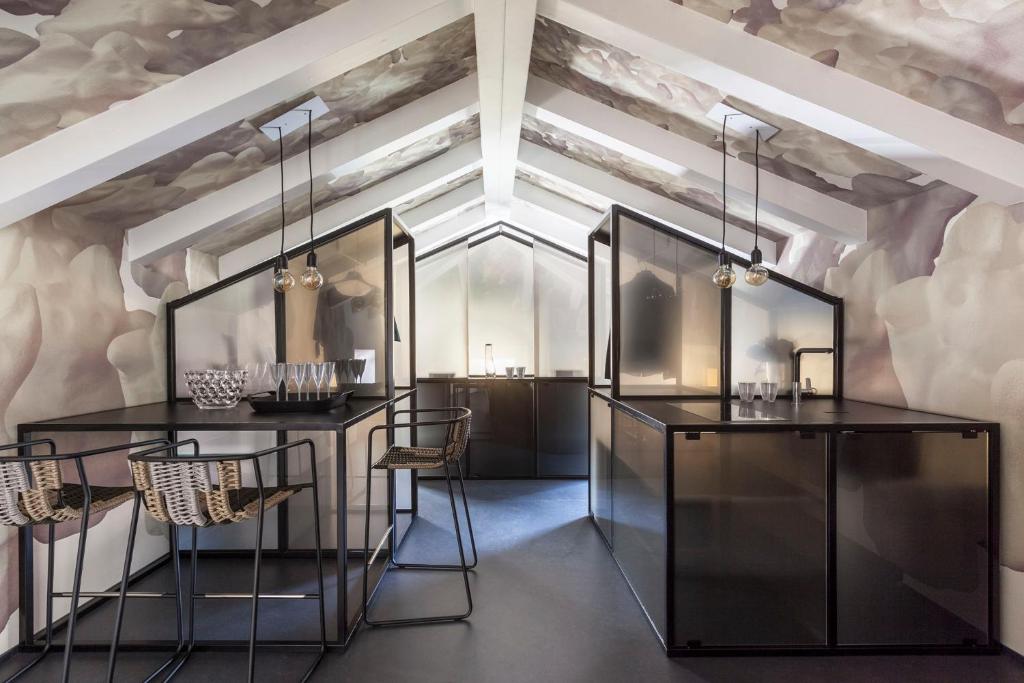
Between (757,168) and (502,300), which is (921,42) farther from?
(502,300)

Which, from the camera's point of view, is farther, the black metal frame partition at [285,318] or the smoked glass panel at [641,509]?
the black metal frame partition at [285,318]

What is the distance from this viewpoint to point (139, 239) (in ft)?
12.3

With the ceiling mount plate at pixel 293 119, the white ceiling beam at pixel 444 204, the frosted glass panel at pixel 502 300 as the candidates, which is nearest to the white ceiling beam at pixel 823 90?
the ceiling mount plate at pixel 293 119

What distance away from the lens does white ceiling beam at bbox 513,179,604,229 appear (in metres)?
6.20

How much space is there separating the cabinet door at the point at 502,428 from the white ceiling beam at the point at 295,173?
3357 mm

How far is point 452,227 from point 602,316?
266 cm

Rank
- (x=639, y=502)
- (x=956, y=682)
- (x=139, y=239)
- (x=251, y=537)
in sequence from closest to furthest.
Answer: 1. (x=956, y=682)
2. (x=639, y=502)
3. (x=139, y=239)
4. (x=251, y=537)

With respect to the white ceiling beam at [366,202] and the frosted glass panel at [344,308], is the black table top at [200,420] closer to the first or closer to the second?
the frosted glass panel at [344,308]

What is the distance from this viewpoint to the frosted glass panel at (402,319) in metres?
4.93

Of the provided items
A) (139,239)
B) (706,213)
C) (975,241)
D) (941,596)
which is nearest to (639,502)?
(941,596)

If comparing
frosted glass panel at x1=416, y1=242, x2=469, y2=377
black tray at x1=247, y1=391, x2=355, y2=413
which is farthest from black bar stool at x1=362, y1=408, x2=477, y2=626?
frosted glass panel at x1=416, y1=242, x2=469, y2=377

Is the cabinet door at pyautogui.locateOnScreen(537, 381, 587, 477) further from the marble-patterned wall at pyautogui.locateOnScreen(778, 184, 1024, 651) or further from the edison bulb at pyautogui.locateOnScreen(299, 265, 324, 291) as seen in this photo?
the edison bulb at pyautogui.locateOnScreen(299, 265, 324, 291)

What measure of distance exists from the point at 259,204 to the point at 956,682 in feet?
14.1

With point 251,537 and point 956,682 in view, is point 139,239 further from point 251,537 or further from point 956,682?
point 956,682
